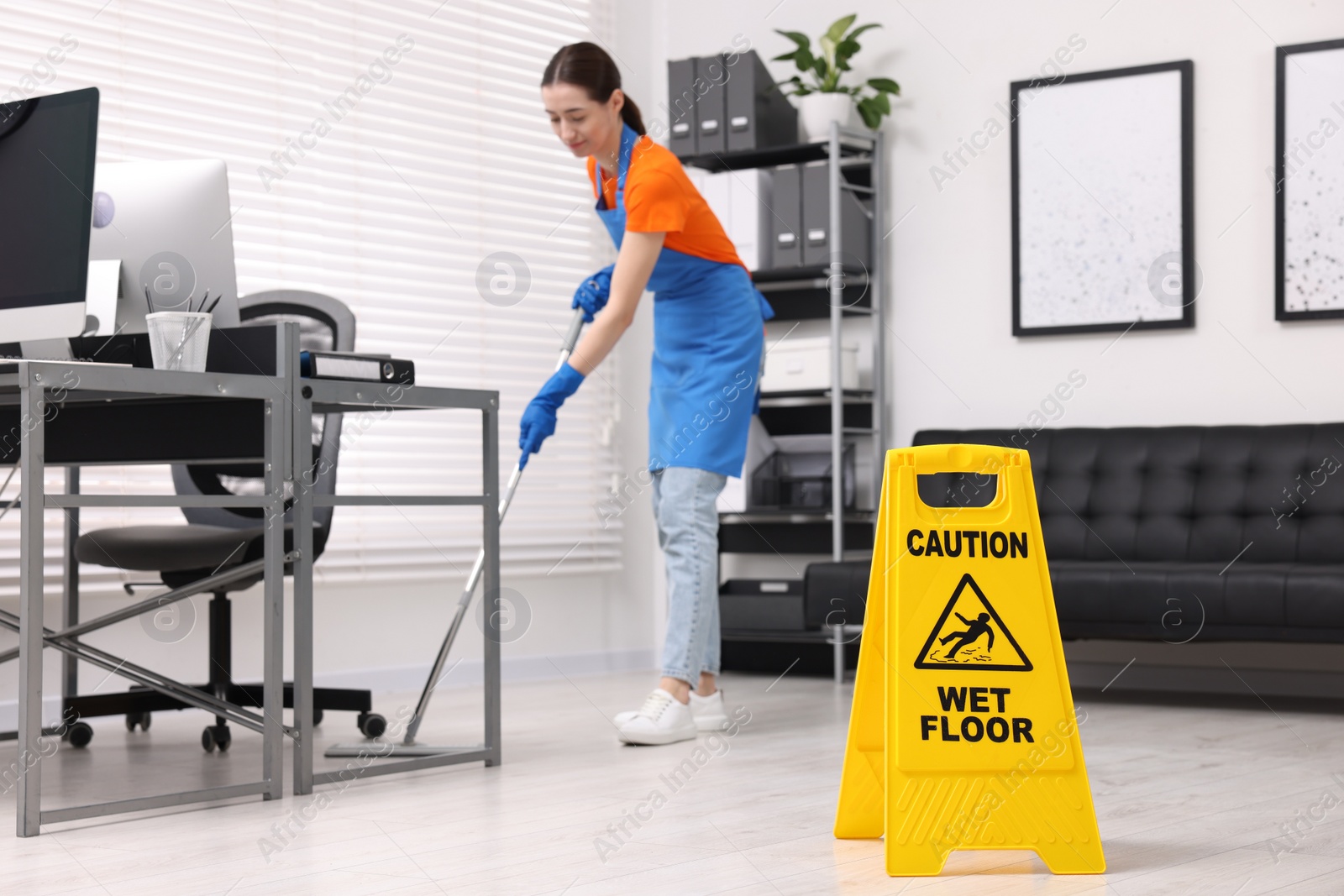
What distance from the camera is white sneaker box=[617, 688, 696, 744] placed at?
2.96 m

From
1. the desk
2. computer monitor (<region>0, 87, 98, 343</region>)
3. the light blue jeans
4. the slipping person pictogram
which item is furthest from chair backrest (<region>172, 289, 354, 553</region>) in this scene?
the slipping person pictogram

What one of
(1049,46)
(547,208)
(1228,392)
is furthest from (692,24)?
(1228,392)

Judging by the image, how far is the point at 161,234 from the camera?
257 cm

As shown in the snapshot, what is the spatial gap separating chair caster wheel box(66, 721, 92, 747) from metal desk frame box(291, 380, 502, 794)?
1.94 ft

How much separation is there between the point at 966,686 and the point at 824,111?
303 centimetres

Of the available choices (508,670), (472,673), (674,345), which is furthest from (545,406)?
(508,670)

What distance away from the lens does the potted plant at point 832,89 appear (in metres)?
4.61

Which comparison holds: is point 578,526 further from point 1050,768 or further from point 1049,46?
point 1050,768

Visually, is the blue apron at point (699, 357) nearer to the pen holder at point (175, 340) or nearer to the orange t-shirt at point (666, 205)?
the orange t-shirt at point (666, 205)

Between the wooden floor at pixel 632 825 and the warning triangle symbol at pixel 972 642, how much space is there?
0.25m

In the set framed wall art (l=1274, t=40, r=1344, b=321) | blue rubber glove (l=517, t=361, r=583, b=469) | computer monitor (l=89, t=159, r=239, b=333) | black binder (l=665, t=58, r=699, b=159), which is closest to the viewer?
computer monitor (l=89, t=159, r=239, b=333)

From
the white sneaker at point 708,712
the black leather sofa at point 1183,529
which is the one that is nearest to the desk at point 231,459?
the white sneaker at point 708,712

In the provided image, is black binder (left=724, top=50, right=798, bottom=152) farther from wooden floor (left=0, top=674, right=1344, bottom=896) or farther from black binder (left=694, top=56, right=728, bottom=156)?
wooden floor (left=0, top=674, right=1344, bottom=896)

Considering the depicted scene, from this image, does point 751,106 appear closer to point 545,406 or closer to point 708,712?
point 545,406
